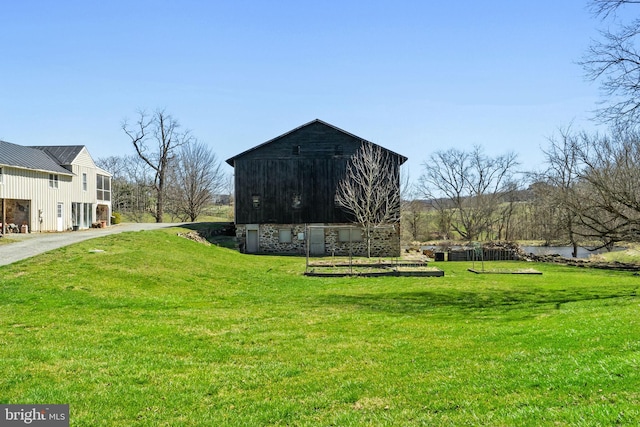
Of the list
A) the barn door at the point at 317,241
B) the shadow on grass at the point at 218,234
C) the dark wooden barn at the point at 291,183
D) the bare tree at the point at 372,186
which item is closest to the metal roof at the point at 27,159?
the shadow on grass at the point at 218,234

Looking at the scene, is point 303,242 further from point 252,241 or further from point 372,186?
point 372,186

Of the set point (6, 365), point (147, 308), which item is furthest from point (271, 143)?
point (6, 365)

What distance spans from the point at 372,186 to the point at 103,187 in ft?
73.1

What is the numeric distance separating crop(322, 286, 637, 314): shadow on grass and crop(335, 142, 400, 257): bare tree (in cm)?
1566

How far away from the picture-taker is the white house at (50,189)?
1096 inches

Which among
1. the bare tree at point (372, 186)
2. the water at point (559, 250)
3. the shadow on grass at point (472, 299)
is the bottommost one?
the water at point (559, 250)

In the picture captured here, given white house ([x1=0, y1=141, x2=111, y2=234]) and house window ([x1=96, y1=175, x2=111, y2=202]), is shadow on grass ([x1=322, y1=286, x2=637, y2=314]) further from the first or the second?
house window ([x1=96, y1=175, x2=111, y2=202])

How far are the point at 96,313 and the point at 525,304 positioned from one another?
11.2 metres

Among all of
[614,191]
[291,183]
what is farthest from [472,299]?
[291,183]

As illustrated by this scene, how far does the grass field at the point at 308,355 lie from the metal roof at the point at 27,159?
15.8 m

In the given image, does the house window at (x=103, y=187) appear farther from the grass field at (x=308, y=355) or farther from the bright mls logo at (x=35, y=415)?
the bright mls logo at (x=35, y=415)

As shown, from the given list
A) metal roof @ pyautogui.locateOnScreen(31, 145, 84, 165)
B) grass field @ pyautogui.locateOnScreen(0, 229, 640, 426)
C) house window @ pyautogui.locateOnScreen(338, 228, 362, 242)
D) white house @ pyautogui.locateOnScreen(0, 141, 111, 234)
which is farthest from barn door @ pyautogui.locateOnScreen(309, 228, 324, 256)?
metal roof @ pyautogui.locateOnScreen(31, 145, 84, 165)

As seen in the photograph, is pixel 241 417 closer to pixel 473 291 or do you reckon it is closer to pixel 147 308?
pixel 147 308

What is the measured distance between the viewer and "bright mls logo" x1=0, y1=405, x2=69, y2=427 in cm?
502
